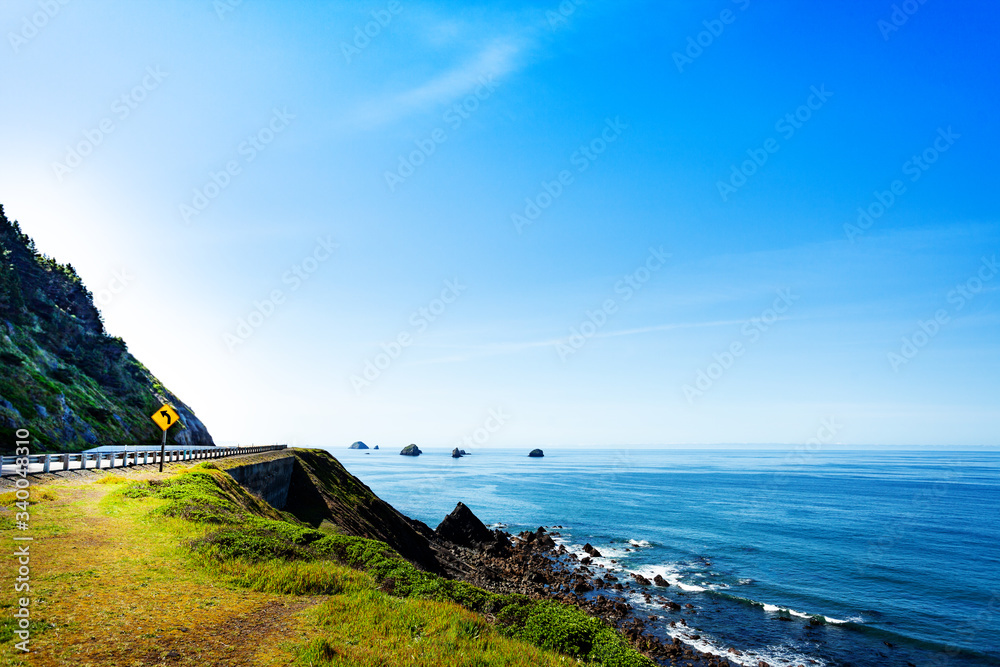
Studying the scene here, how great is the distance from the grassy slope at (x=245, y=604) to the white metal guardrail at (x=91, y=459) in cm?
765

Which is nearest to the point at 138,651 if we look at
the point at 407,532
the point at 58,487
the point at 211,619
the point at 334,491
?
the point at 211,619

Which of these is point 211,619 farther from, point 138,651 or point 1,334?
point 1,334

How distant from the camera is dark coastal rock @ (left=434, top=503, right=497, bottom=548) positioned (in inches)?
1897

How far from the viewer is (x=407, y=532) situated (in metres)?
43.5

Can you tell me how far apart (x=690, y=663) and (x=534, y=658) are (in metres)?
18.8

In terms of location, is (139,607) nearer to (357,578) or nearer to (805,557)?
(357,578)

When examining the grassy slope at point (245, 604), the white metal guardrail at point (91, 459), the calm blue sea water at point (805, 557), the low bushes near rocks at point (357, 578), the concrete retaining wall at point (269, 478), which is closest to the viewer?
the grassy slope at point (245, 604)

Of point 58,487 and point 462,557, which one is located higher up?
point 58,487

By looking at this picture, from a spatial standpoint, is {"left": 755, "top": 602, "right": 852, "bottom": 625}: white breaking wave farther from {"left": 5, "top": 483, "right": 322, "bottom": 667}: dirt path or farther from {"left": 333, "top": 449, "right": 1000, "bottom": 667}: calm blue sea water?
{"left": 5, "top": 483, "right": 322, "bottom": 667}: dirt path

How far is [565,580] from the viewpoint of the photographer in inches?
1522

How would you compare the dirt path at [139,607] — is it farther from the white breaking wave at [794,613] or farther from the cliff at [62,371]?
the cliff at [62,371]

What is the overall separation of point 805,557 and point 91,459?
195 feet

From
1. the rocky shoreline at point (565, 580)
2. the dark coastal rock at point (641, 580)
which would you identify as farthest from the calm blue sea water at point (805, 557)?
the dark coastal rock at point (641, 580)

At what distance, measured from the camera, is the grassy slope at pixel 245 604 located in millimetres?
9039
